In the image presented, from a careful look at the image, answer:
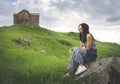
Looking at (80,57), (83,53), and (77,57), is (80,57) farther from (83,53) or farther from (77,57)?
(83,53)

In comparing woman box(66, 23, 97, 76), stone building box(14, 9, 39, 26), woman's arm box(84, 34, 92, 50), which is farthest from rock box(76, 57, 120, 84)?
→ stone building box(14, 9, 39, 26)

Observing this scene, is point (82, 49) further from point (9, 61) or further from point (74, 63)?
point (9, 61)

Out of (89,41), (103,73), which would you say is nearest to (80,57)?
(89,41)

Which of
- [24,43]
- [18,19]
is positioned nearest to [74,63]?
[24,43]

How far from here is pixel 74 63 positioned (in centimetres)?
2356

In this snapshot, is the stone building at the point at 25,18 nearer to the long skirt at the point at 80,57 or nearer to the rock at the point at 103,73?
the long skirt at the point at 80,57

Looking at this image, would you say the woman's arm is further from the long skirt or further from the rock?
the rock

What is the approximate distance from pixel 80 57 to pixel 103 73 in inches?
80.3

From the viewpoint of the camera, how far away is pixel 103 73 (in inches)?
854

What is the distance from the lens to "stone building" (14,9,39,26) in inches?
6580

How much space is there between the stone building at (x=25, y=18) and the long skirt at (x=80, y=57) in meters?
144

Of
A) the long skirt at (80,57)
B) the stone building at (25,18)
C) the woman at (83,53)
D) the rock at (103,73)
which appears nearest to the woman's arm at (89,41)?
the woman at (83,53)

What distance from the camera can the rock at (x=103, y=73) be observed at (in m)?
21.6

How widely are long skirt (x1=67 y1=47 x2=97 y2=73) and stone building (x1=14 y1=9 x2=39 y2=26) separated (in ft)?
472
